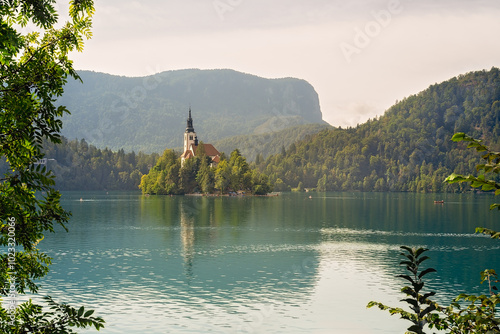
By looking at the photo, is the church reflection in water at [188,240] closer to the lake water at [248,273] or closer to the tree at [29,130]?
the lake water at [248,273]

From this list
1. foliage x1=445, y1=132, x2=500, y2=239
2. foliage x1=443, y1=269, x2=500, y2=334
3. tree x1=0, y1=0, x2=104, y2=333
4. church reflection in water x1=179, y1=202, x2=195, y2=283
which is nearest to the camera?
foliage x1=445, y1=132, x2=500, y2=239

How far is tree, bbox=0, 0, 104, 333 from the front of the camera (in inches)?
362

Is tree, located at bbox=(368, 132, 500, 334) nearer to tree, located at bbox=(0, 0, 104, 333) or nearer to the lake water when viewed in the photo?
tree, located at bbox=(0, 0, 104, 333)

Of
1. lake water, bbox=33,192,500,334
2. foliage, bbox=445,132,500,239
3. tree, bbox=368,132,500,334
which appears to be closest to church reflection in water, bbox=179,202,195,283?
lake water, bbox=33,192,500,334

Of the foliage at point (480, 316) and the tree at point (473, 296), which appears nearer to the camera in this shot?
the tree at point (473, 296)

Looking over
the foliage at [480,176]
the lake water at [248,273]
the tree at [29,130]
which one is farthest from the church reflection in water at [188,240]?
the foliage at [480,176]

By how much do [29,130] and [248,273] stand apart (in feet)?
131

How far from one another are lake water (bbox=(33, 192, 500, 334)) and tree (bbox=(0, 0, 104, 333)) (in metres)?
22.3

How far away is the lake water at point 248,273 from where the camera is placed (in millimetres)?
33781

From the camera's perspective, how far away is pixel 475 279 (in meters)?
46.2

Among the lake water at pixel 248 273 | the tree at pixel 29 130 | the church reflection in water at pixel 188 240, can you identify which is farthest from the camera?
the church reflection in water at pixel 188 240

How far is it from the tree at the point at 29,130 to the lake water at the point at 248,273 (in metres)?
22.3

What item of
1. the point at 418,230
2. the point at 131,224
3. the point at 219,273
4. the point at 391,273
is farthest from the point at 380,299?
the point at 131,224

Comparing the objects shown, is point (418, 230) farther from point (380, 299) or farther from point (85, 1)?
point (85, 1)
